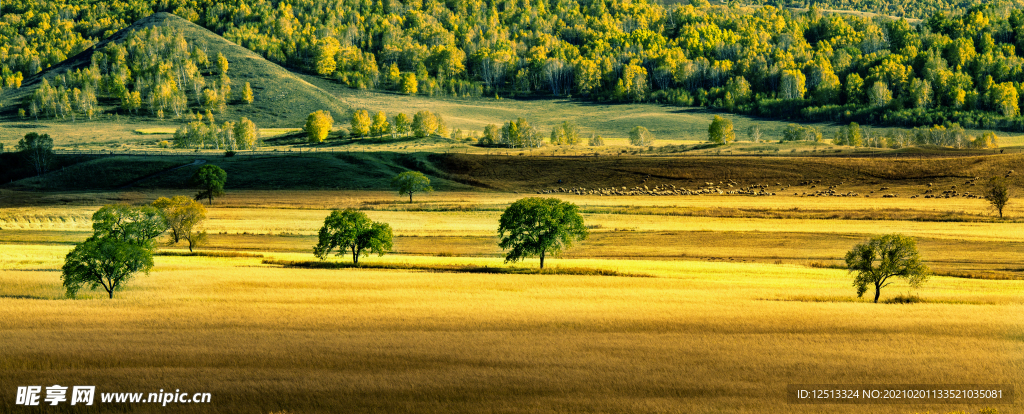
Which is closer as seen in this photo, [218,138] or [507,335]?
[507,335]

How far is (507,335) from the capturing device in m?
26.8

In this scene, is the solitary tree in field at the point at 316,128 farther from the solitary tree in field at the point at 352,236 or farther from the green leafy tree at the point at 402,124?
the solitary tree in field at the point at 352,236

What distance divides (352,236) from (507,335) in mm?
26648

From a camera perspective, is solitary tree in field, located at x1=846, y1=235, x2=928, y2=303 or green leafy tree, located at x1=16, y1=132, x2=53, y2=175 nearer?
solitary tree in field, located at x1=846, y1=235, x2=928, y2=303

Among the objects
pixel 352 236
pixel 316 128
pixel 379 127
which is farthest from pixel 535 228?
pixel 379 127

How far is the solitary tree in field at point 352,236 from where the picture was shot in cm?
5134

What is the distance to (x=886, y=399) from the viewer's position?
20.9 meters

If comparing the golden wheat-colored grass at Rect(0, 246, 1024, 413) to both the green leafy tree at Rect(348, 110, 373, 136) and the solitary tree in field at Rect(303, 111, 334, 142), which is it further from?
the green leafy tree at Rect(348, 110, 373, 136)

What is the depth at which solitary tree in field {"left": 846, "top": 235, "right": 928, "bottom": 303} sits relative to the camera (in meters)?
37.4

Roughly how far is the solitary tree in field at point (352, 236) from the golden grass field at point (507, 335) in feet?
5.33

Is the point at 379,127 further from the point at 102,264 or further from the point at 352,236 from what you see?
the point at 102,264

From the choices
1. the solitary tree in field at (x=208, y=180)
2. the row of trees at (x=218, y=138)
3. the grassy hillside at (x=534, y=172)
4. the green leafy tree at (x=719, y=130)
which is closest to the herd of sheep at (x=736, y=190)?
the grassy hillside at (x=534, y=172)

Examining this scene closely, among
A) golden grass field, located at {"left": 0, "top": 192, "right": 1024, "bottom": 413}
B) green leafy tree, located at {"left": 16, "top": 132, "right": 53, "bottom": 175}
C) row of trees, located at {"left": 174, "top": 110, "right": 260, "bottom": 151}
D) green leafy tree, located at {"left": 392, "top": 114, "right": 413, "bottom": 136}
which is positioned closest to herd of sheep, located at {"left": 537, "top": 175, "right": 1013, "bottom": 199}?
golden grass field, located at {"left": 0, "top": 192, "right": 1024, "bottom": 413}

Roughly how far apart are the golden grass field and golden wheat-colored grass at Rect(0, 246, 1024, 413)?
3.3 inches
